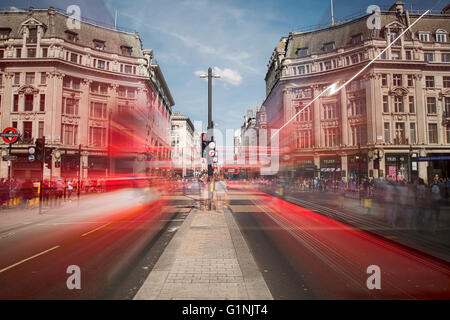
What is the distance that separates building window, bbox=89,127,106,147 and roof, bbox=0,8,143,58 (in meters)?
13.1

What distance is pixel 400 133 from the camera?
117 feet

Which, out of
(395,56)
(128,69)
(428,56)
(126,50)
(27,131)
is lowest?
(27,131)

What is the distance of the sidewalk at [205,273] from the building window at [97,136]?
122ft

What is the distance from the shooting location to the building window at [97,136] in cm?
3916

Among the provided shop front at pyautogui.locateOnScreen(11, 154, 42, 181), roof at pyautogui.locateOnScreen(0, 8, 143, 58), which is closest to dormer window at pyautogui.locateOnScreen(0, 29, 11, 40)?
roof at pyautogui.locateOnScreen(0, 8, 143, 58)

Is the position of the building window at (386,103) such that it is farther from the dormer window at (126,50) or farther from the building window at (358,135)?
the dormer window at (126,50)

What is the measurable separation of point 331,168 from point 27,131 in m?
44.4

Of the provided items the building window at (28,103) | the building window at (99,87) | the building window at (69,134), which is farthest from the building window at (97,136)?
the building window at (28,103)

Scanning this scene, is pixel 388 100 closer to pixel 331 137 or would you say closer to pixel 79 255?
pixel 331 137

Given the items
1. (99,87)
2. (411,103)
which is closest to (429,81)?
(411,103)

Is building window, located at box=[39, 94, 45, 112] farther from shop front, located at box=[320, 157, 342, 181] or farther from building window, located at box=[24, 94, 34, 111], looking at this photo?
shop front, located at box=[320, 157, 342, 181]

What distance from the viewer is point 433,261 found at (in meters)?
5.53

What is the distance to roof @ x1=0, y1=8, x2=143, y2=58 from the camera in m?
37.4

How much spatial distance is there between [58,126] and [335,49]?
141 ft
